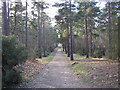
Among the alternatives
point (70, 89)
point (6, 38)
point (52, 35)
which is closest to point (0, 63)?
point (6, 38)

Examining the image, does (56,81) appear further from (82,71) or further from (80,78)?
(82,71)

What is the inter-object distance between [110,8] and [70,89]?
14.8 meters

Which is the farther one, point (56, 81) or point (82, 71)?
point (82, 71)

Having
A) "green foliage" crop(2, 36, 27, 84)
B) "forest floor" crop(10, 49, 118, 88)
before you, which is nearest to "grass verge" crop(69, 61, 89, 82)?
"forest floor" crop(10, 49, 118, 88)

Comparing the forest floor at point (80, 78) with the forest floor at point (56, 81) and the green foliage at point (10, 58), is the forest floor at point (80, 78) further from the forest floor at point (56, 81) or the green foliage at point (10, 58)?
the green foliage at point (10, 58)

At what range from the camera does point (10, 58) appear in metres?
6.51

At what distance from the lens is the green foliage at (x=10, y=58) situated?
636 centimetres

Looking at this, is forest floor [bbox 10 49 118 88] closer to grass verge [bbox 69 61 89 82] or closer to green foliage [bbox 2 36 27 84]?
grass verge [bbox 69 61 89 82]

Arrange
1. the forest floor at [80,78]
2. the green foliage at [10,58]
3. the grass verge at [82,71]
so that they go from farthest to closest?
the grass verge at [82,71] → the forest floor at [80,78] → the green foliage at [10,58]

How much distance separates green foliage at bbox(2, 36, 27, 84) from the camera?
20.9 feet

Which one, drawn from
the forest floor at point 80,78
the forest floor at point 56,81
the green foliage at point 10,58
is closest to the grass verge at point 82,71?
the forest floor at point 80,78

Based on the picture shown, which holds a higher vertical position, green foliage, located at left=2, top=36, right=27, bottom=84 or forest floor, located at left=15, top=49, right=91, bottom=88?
green foliage, located at left=2, top=36, right=27, bottom=84

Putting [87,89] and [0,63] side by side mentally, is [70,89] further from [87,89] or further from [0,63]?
[0,63]

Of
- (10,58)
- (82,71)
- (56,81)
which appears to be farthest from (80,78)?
(10,58)
